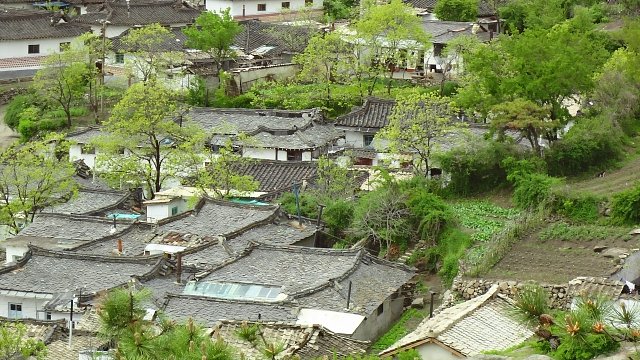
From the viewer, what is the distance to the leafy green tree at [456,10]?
202 ft

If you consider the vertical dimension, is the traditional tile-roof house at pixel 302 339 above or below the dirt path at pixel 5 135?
above

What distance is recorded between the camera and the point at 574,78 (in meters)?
39.0

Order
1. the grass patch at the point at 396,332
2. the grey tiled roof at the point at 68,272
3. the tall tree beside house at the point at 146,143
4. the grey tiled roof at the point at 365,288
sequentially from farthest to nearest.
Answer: the tall tree beside house at the point at 146,143 < the grey tiled roof at the point at 68,272 < the grey tiled roof at the point at 365,288 < the grass patch at the point at 396,332

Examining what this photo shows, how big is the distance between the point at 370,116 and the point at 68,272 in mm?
16563

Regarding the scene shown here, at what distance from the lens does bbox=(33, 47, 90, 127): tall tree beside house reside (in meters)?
53.0

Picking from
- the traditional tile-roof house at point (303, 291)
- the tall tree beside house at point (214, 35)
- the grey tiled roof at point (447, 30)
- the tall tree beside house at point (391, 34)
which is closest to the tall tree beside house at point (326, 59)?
the tall tree beside house at point (391, 34)

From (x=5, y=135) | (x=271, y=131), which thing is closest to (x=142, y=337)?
(x=271, y=131)

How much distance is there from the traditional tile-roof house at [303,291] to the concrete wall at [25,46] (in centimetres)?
3054

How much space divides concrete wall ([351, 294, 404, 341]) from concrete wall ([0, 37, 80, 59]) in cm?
3250

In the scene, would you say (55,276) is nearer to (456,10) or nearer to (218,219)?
(218,219)

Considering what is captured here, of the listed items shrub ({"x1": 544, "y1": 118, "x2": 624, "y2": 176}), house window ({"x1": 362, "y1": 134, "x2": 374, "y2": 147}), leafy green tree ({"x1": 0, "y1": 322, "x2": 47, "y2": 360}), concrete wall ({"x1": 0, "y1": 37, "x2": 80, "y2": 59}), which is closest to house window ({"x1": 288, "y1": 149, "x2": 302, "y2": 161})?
house window ({"x1": 362, "y1": 134, "x2": 374, "y2": 147})

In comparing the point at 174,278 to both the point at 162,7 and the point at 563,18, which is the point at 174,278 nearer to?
the point at 563,18

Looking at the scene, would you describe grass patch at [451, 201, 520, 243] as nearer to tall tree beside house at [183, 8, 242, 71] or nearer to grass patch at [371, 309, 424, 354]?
grass patch at [371, 309, 424, 354]

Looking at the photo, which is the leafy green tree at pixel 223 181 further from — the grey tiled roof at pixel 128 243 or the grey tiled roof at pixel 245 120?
the grey tiled roof at pixel 245 120
